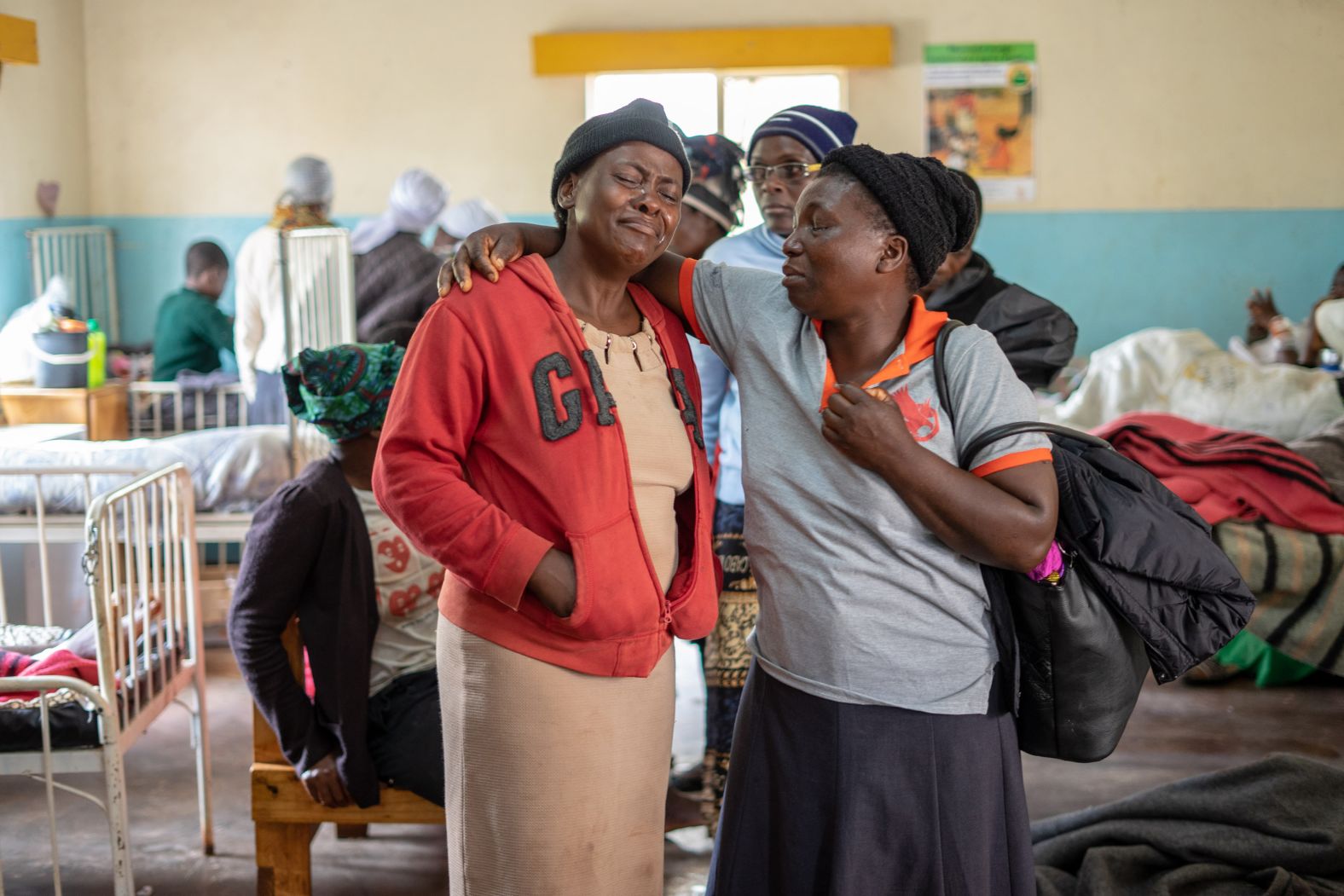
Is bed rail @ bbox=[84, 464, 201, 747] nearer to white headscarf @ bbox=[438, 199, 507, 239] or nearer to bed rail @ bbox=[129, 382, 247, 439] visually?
bed rail @ bbox=[129, 382, 247, 439]

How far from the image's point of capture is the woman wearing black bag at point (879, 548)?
Result: 1580 millimetres

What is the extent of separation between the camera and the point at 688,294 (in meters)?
1.82

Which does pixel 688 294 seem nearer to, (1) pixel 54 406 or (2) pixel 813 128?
(2) pixel 813 128

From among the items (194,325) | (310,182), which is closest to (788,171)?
(310,182)

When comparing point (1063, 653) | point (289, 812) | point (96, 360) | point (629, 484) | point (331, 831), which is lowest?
point (331, 831)

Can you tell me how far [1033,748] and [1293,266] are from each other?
7561 mm

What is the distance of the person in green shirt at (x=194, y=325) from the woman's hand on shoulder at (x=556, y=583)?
205 inches

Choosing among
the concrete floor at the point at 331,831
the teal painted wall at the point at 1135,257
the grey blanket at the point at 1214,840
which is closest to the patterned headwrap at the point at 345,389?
the concrete floor at the point at 331,831

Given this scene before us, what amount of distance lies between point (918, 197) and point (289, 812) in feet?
5.88

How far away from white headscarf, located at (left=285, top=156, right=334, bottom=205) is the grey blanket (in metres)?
4.18

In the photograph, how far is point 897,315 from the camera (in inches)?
66.5

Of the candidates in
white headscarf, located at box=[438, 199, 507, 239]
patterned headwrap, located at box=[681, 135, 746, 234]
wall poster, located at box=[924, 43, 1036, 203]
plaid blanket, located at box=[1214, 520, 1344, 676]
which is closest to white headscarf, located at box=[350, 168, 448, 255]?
white headscarf, located at box=[438, 199, 507, 239]

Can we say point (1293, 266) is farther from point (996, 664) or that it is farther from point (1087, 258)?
point (996, 664)

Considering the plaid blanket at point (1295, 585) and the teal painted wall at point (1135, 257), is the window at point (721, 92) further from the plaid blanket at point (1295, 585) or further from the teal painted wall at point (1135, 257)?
the plaid blanket at point (1295, 585)
